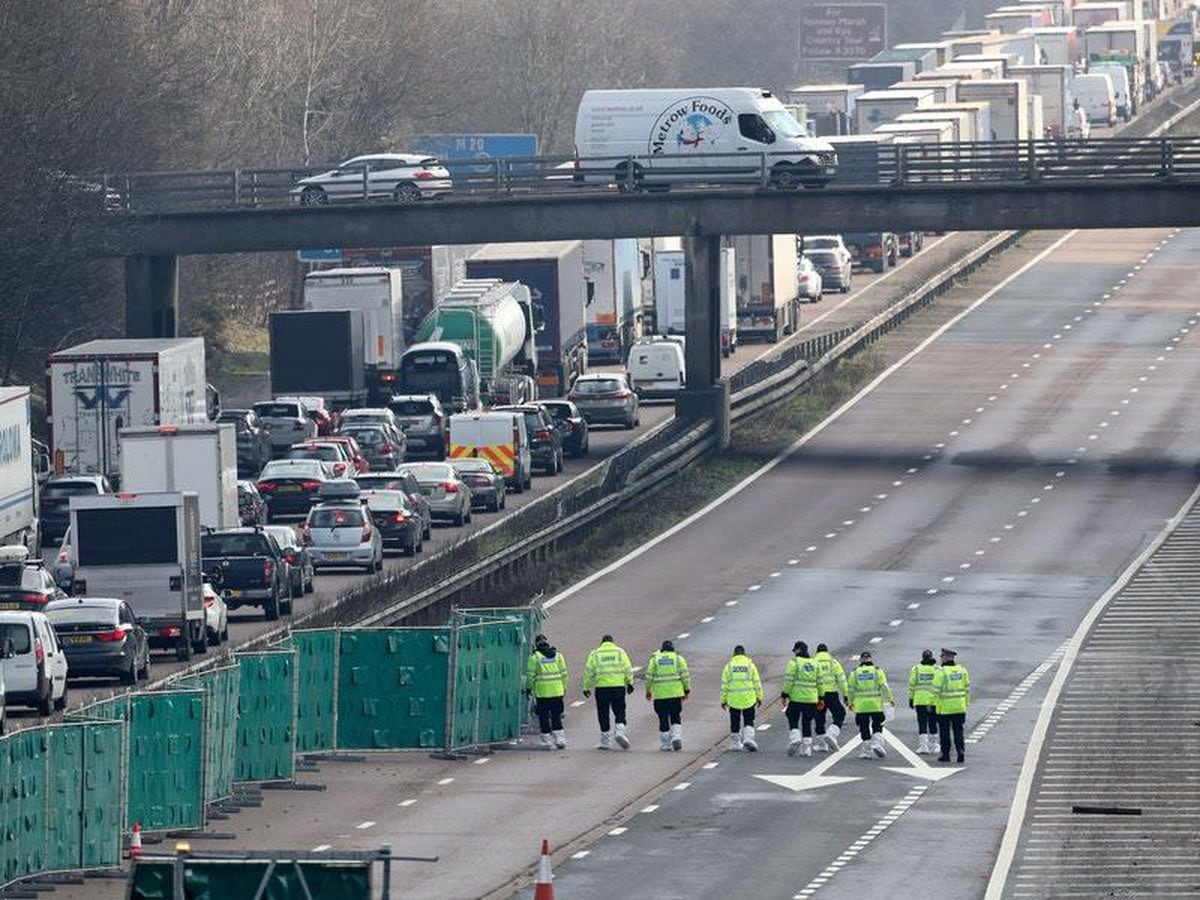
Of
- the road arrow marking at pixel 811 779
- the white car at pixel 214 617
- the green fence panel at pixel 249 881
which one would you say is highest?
the white car at pixel 214 617

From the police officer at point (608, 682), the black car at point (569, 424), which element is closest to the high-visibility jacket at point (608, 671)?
the police officer at point (608, 682)

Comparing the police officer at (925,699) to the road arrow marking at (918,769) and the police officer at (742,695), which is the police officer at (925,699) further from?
the police officer at (742,695)

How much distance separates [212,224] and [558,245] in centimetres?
1283

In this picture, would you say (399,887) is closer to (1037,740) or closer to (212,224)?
(1037,740)

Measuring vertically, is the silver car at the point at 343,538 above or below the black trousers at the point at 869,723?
above

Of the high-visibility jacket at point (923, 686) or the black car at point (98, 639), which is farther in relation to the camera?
the black car at point (98, 639)

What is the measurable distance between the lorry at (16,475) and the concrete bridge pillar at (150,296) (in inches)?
837

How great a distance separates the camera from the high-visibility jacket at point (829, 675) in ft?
132

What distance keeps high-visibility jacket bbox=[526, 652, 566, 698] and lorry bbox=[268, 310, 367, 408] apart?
1534 inches

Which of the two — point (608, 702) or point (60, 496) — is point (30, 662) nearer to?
point (608, 702)

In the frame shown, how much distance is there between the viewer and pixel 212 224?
77.4 m

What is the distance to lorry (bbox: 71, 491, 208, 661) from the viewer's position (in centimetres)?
4881

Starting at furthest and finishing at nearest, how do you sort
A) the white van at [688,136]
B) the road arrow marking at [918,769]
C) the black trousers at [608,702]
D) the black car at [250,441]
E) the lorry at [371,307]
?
the lorry at [371,307] < the white van at [688,136] < the black car at [250,441] < the black trousers at [608,702] < the road arrow marking at [918,769]

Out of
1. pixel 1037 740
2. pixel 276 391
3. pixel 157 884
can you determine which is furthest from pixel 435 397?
pixel 157 884
